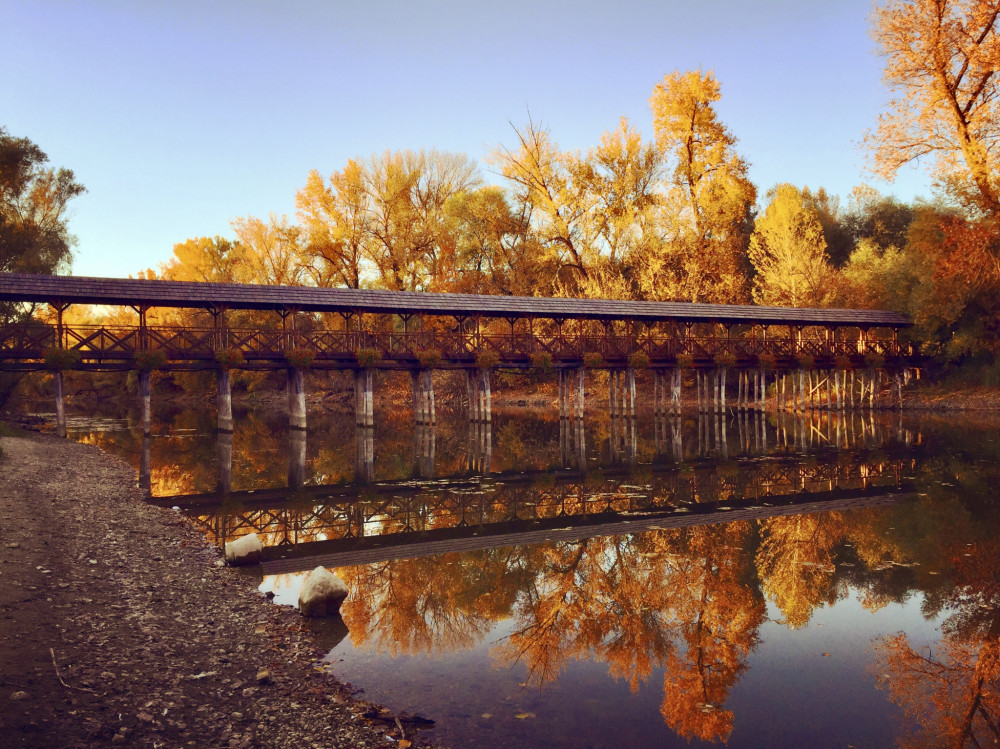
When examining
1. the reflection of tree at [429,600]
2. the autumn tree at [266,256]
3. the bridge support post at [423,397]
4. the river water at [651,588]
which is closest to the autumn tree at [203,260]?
the autumn tree at [266,256]

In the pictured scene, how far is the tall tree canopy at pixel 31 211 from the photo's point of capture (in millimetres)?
28250

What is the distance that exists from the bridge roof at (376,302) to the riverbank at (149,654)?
1523 centimetres

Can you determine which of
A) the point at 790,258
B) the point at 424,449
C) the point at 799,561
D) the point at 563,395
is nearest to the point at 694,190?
the point at 790,258

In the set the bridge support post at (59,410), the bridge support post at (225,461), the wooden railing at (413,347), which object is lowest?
the bridge support post at (225,461)

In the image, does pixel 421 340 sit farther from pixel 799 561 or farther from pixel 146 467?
pixel 799 561

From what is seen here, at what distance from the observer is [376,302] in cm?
2731

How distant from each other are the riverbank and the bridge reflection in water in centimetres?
170

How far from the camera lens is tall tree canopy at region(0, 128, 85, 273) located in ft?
92.7

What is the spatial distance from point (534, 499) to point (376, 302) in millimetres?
15624

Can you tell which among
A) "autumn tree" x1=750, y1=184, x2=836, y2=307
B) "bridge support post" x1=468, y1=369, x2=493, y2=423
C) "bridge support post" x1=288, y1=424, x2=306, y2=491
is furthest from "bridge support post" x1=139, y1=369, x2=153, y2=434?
"autumn tree" x1=750, y1=184, x2=836, y2=307

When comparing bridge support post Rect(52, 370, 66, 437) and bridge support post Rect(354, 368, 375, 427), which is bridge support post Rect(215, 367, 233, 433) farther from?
bridge support post Rect(52, 370, 66, 437)

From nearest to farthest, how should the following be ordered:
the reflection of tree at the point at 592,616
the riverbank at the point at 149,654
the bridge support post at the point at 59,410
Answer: the riverbank at the point at 149,654, the reflection of tree at the point at 592,616, the bridge support post at the point at 59,410

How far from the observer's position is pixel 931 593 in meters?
7.77

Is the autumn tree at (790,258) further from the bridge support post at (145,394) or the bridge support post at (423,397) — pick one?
the bridge support post at (145,394)
